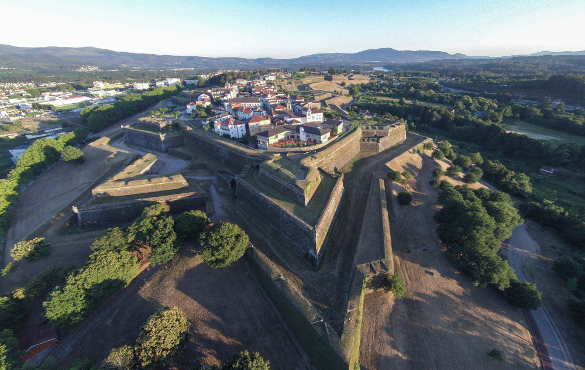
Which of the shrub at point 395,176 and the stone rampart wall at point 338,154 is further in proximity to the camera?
the shrub at point 395,176

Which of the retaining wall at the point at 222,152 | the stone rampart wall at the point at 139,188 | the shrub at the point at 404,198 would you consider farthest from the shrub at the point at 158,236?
the shrub at the point at 404,198

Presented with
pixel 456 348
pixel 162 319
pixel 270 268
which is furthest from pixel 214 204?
pixel 456 348

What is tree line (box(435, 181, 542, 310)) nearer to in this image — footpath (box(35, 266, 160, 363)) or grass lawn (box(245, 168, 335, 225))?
grass lawn (box(245, 168, 335, 225))

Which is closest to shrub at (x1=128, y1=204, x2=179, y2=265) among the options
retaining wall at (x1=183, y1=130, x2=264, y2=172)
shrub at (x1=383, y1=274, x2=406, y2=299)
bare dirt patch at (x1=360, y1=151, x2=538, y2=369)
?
retaining wall at (x1=183, y1=130, x2=264, y2=172)

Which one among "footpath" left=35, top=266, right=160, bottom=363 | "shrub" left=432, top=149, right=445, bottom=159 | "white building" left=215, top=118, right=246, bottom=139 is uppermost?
"white building" left=215, top=118, right=246, bottom=139

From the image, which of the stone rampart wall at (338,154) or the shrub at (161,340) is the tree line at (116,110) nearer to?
the stone rampart wall at (338,154)

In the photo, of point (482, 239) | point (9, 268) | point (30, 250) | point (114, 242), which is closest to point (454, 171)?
point (482, 239)

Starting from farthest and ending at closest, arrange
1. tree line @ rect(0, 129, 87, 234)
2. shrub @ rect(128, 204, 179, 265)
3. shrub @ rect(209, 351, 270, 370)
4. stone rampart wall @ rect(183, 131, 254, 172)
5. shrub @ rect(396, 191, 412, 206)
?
stone rampart wall @ rect(183, 131, 254, 172) < tree line @ rect(0, 129, 87, 234) < shrub @ rect(396, 191, 412, 206) < shrub @ rect(128, 204, 179, 265) < shrub @ rect(209, 351, 270, 370)
